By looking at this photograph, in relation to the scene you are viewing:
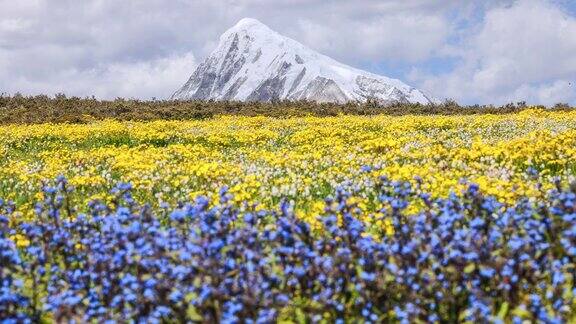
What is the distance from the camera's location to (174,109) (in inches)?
1492

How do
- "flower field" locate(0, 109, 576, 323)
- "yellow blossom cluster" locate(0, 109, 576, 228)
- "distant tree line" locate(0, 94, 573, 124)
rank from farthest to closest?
1. "distant tree line" locate(0, 94, 573, 124)
2. "yellow blossom cluster" locate(0, 109, 576, 228)
3. "flower field" locate(0, 109, 576, 323)

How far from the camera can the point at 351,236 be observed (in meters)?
6.03

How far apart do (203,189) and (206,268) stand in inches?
283

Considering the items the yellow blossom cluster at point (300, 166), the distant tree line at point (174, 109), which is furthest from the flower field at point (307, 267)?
the distant tree line at point (174, 109)

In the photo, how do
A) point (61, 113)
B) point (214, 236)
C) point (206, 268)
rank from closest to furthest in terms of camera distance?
point (206, 268)
point (214, 236)
point (61, 113)

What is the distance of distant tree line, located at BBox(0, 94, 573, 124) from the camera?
35531 mm

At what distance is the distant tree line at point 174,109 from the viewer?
35.5 metres

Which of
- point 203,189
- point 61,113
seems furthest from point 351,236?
point 61,113

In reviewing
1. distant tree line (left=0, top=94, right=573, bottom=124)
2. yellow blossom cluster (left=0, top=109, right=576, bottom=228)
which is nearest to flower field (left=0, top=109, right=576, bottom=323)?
yellow blossom cluster (left=0, top=109, right=576, bottom=228)

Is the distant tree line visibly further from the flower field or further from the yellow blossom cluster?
the flower field

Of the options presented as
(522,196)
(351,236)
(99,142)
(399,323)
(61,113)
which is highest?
(61,113)

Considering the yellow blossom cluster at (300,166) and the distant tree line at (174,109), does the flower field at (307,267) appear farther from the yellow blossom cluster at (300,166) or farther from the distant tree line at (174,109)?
the distant tree line at (174,109)

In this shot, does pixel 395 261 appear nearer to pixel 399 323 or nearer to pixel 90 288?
pixel 399 323

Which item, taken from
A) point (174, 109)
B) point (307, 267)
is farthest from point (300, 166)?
point (174, 109)
